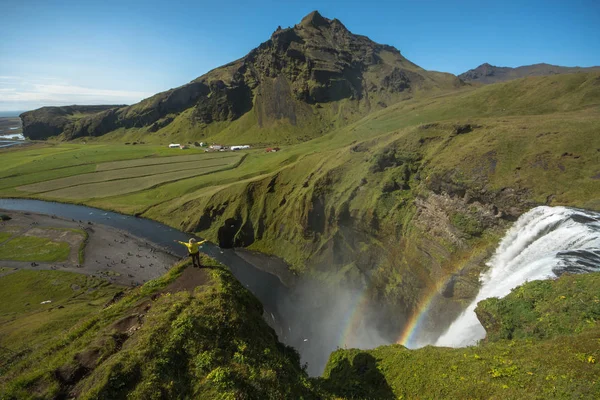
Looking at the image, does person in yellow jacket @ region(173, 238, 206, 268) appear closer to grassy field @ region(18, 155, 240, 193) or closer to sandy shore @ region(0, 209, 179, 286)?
sandy shore @ region(0, 209, 179, 286)

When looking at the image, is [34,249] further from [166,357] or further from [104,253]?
[166,357]

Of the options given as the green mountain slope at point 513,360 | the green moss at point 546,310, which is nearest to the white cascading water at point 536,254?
the green moss at point 546,310

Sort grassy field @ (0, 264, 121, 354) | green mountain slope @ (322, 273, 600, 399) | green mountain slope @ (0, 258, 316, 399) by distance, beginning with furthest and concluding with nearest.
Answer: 1. grassy field @ (0, 264, 121, 354)
2. green mountain slope @ (322, 273, 600, 399)
3. green mountain slope @ (0, 258, 316, 399)

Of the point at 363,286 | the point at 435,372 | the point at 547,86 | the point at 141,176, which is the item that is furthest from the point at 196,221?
the point at 547,86

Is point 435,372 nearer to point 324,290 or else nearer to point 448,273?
point 448,273

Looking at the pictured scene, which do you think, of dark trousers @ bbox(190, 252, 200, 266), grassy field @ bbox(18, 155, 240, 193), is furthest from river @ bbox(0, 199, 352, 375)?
grassy field @ bbox(18, 155, 240, 193)

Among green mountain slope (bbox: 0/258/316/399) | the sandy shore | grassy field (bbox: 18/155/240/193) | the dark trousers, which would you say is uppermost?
the dark trousers

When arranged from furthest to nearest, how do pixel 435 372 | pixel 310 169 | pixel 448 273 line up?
pixel 310 169
pixel 448 273
pixel 435 372
